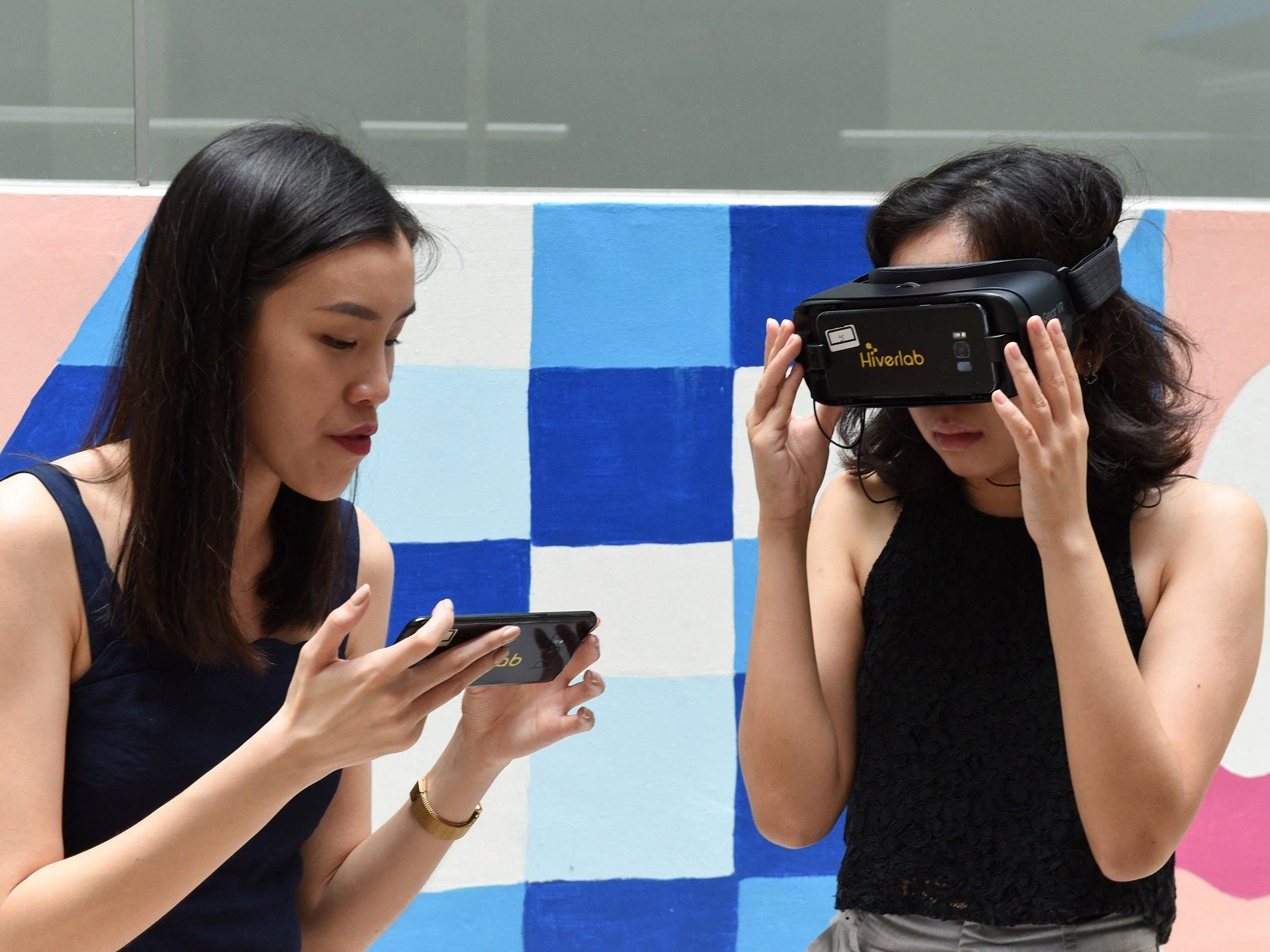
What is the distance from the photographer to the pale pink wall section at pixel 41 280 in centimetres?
204

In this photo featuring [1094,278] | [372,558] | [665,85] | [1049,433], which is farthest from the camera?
[665,85]

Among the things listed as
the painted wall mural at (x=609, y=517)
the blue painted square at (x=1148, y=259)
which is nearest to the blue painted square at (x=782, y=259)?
the painted wall mural at (x=609, y=517)

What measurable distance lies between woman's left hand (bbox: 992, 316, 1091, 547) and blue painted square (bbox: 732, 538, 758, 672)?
1099mm

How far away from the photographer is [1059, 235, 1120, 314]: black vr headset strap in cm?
123

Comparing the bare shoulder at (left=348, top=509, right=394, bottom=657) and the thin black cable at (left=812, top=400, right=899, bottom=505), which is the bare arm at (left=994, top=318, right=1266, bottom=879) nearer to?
the thin black cable at (left=812, top=400, right=899, bottom=505)

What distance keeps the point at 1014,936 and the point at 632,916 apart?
1160 millimetres

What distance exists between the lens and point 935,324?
1.15 m

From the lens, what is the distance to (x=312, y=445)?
4.06 ft

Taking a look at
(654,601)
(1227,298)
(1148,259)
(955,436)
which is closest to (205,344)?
(955,436)

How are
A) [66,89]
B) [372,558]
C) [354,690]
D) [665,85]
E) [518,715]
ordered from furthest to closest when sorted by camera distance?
[665,85] < [66,89] < [372,558] < [518,715] < [354,690]

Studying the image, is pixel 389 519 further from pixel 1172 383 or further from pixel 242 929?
pixel 1172 383

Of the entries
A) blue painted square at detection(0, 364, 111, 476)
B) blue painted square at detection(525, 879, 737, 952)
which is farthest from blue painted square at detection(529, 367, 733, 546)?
blue painted square at detection(0, 364, 111, 476)

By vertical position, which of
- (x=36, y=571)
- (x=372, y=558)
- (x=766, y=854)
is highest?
(x=36, y=571)

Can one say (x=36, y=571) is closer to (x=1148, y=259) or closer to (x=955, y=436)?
(x=955, y=436)
